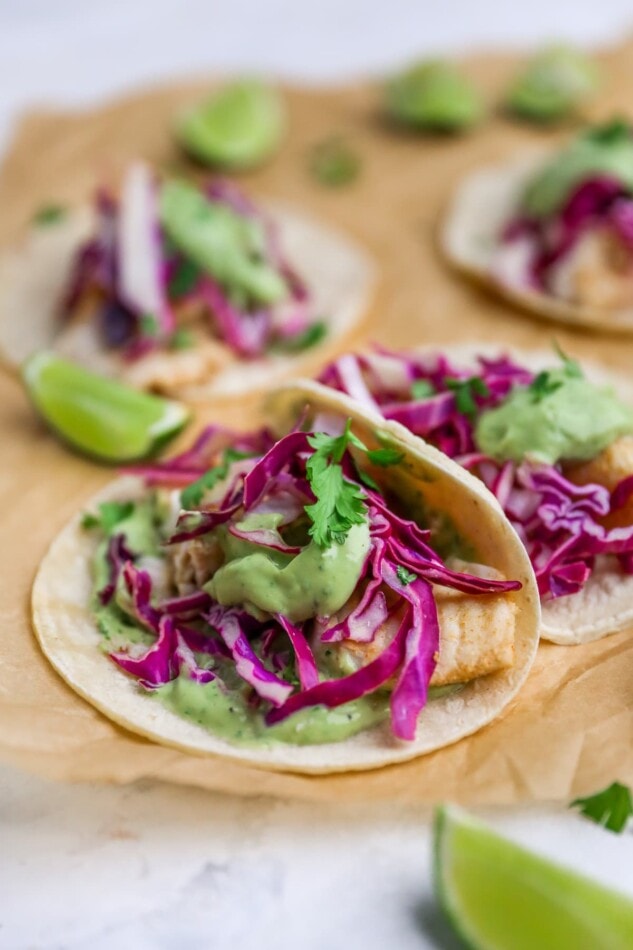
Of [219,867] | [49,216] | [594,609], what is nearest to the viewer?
[219,867]

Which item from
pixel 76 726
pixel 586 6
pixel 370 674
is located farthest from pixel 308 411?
pixel 586 6

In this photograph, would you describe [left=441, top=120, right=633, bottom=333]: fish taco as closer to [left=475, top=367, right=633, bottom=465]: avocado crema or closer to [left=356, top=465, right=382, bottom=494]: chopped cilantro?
[left=475, top=367, right=633, bottom=465]: avocado crema

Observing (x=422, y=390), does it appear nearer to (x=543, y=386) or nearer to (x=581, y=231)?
(x=543, y=386)

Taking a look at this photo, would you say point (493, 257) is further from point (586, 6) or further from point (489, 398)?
point (586, 6)

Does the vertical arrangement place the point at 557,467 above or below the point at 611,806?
above

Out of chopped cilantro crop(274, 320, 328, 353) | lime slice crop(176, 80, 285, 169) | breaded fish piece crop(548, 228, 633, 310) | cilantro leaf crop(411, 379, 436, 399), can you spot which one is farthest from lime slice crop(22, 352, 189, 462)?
lime slice crop(176, 80, 285, 169)

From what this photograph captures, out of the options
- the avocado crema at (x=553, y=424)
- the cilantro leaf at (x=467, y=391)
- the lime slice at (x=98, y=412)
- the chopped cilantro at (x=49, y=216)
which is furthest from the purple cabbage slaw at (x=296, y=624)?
the chopped cilantro at (x=49, y=216)

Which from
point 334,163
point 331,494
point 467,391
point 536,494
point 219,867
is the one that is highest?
point 331,494

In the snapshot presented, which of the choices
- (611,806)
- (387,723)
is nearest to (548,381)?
(387,723)
